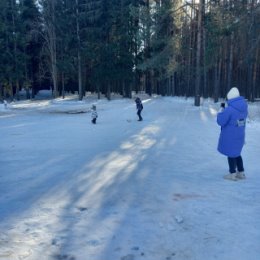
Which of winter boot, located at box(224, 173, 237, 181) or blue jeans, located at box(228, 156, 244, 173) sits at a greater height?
blue jeans, located at box(228, 156, 244, 173)

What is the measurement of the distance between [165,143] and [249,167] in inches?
164

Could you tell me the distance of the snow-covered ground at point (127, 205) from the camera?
4418 millimetres

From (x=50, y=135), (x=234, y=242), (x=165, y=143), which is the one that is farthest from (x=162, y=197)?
(x=50, y=135)

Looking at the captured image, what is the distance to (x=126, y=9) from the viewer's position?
4303cm

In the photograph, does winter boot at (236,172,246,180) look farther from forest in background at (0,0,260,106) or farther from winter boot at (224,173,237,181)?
forest in background at (0,0,260,106)

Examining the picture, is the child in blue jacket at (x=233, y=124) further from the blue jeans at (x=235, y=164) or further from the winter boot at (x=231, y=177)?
the winter boot at (x=231, y=177)

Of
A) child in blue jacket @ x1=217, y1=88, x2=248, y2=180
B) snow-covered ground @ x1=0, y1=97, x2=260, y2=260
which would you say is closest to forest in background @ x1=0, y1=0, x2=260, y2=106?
snow-covered ground @ x1=0, y1=97, x2=260, y2=260

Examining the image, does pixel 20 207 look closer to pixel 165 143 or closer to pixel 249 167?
pixel 249 167

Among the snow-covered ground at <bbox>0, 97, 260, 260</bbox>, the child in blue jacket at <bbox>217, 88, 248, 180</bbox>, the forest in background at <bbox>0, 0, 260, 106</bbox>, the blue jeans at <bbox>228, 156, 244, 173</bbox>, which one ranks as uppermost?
the forest in background at <bbox>0, 0, 260, 106</bbox>

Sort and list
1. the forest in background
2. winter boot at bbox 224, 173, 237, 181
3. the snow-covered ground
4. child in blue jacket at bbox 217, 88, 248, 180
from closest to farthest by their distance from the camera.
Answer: the snow-covered ground < child in blue jacket at bbox 217, 88, 248, 180 < winter boot at bbox 224, 173, 237, 181 < the forest in background

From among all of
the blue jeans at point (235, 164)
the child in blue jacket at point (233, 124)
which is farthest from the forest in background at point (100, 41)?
the blue jeans at point (235, 164)

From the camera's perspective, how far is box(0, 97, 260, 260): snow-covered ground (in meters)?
4.42

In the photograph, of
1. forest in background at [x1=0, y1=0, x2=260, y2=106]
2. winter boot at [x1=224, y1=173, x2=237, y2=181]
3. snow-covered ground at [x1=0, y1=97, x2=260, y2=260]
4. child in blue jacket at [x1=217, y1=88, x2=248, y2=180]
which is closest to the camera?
snow-covered ground at [x1=0, y1=97, x2=260, y2=260]

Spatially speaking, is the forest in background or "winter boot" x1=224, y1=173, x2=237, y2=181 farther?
the forest in background
